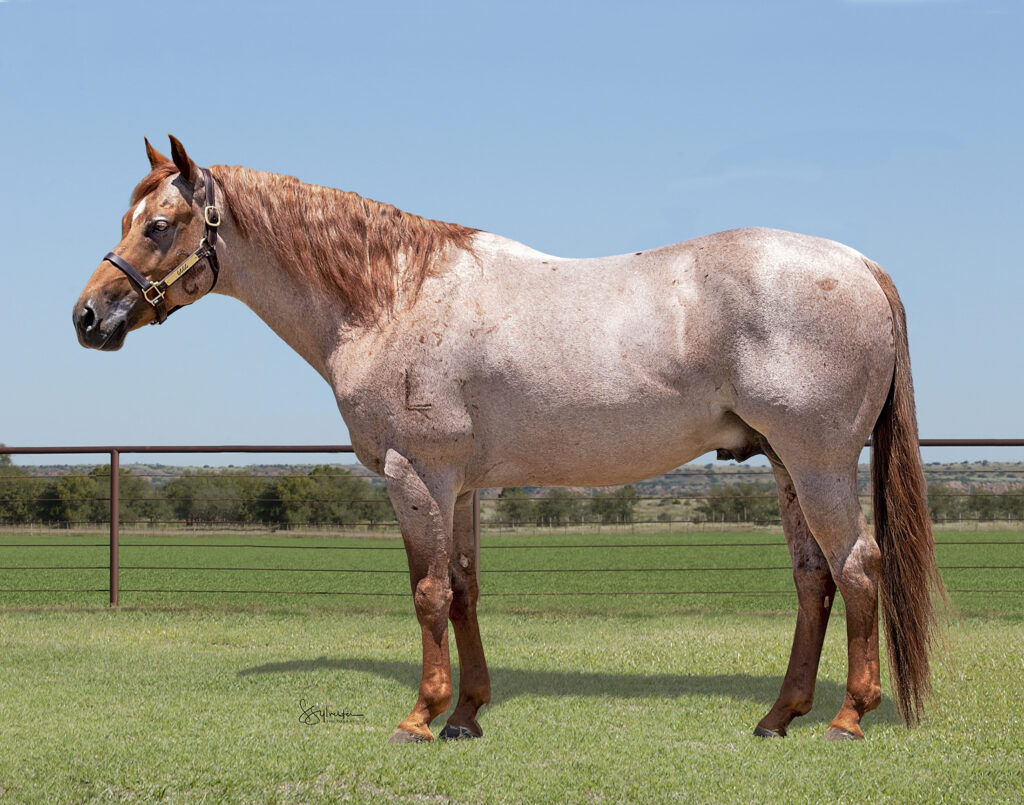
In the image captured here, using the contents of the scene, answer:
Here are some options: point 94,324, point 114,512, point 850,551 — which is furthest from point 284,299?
point 114,512

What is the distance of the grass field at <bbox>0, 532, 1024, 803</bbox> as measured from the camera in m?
3.54

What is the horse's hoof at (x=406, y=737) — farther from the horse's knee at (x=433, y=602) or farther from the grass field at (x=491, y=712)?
the horse's knee at (x=433, y=602)

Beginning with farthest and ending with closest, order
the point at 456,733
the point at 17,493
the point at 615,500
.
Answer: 1. the point at 17,493
2. the point at 615,500
3. the point at 456,733

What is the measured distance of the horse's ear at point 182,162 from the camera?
4293 millimetres

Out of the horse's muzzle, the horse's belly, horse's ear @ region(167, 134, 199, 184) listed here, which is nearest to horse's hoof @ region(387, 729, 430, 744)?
the horse's belly

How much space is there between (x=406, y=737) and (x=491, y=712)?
669 mm

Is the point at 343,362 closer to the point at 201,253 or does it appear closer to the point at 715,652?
the point at 201,253

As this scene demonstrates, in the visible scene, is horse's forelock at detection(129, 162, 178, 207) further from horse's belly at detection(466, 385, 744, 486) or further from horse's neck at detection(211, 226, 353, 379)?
horse's belly at detection(466, 385, 744, 486)

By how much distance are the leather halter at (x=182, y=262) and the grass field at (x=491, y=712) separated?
1.95 m

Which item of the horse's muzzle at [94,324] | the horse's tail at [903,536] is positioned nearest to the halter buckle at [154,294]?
the horse's muzzle at [94,324]

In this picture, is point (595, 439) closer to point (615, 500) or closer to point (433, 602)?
point (433, 602)

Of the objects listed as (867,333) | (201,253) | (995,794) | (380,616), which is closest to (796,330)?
(867,333)

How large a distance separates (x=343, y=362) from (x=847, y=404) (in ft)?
7.13

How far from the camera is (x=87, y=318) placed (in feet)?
14.4
